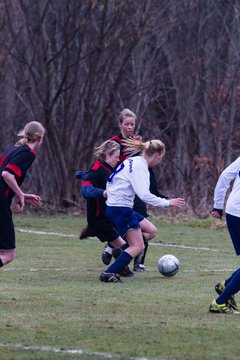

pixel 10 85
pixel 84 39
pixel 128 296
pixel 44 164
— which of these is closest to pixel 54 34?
pixel 84 39

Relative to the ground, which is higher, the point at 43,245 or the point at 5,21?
the point at 5,21

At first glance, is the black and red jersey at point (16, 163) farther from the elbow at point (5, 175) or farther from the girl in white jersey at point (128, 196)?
the girl in white jersey at point (128, 196)

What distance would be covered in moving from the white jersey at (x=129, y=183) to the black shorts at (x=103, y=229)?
901mm

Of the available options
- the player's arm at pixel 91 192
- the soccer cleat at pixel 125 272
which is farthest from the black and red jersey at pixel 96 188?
the soccer cleat at pixel 125 272

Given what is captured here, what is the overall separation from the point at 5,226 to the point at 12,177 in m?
0.50

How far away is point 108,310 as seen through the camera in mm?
8727

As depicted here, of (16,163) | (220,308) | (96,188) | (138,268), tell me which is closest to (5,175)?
(16,163)

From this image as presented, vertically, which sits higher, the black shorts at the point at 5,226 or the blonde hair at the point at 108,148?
the blonde hair at the point at 108,148

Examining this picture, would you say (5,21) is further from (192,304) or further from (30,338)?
(30,338)

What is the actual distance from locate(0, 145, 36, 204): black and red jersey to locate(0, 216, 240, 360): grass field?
1107 mm

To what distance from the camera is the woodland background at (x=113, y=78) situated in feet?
75.3

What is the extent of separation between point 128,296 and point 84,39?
14373mm

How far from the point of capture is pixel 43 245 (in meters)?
15.7

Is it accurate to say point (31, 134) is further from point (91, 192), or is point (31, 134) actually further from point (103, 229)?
point (103, 229)
